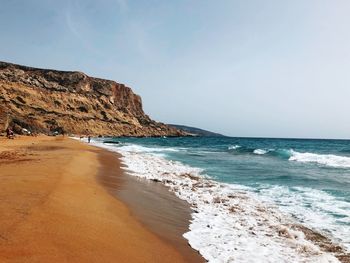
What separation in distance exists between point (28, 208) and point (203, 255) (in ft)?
12.6

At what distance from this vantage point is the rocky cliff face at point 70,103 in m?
83.4

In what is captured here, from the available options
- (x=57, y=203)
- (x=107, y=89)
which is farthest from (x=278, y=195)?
(x=107, y=89)

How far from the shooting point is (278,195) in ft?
48.4

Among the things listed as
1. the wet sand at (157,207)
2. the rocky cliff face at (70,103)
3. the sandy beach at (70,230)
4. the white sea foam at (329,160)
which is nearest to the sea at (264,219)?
the wet sand at (157,207)

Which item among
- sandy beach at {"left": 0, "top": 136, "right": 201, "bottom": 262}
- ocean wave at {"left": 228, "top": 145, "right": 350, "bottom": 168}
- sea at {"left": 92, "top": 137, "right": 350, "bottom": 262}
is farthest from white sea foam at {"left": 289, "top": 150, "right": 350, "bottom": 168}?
sandy beach at {"left": 0, "top": 136, "right": 201, "bottom": 262}

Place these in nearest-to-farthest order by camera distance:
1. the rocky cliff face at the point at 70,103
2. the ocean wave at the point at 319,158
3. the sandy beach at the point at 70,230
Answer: the sandy beach at the point at 70,230, the ocean wave at the point at 319,158, the rocky cliff face at the point at 70,103

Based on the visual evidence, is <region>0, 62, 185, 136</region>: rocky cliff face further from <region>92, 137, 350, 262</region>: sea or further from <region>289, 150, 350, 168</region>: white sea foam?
<region>92, 137, 350, 262</region>: sea

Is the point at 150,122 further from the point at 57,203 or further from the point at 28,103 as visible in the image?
the point at 57,203

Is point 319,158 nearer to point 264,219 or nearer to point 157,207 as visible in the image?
point 264,219

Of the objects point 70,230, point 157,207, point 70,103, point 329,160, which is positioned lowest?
point 157,207

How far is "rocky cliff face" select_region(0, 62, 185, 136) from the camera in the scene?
3285 inches

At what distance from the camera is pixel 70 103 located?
101562 mm

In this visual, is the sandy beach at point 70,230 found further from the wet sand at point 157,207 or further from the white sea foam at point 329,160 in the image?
the white sea foam at point 329,160

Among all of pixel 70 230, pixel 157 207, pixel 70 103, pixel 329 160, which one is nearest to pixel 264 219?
pixel 157 207
